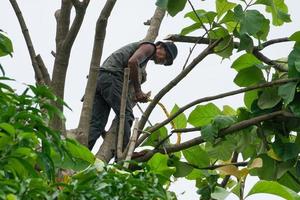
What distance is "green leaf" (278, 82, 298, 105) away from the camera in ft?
12.6

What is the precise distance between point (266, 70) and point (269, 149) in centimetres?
40

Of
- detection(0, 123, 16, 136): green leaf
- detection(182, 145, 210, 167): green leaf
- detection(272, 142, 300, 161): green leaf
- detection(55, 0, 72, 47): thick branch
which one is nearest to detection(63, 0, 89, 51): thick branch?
detection(55, 0, 72, 47): thick branch

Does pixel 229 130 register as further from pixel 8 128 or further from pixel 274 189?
pixel 8 128

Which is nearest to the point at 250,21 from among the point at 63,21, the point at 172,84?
the point at 172,84

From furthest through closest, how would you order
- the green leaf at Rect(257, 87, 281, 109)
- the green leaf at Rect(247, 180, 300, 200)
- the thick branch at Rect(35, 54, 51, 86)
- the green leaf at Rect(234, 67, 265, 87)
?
the green leaf at Rect(234, 67, 265, 87) → the green leaf at Rect(257, 87, 281, 109) → the thick branch at Rect(35, 54, 51, 86) → the green leaf at Rect(247, 180, 300, 200)

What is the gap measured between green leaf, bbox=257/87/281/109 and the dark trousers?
1.08m

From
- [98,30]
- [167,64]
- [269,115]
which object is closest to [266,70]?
[269,115]

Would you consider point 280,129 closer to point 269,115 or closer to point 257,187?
point 269,115

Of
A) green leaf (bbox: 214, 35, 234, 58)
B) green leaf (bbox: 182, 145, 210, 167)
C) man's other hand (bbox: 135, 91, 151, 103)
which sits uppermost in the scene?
green leaf (bbox: 214, 35, 234, 58)

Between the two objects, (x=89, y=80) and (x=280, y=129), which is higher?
(x=89, y=80)

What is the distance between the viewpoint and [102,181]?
2035mm

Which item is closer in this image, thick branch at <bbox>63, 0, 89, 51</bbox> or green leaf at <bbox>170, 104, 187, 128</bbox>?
thick branch at <bbox>63, 0, 89, 51</bbox>

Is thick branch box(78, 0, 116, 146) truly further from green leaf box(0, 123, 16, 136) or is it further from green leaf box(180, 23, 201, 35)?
green leaf box(0, 123, 16, 136)

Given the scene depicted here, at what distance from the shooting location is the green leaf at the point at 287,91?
383cm
